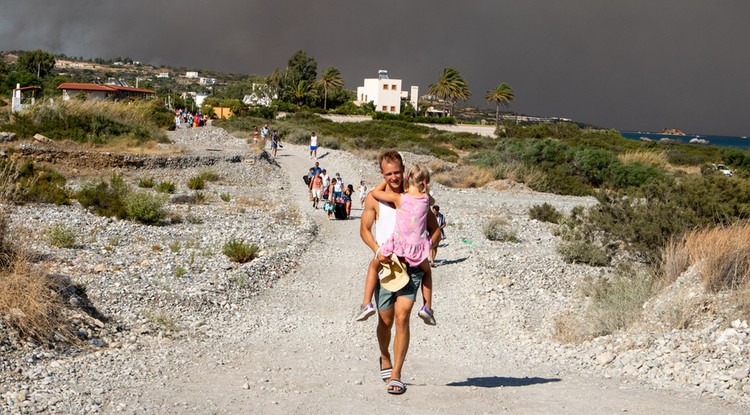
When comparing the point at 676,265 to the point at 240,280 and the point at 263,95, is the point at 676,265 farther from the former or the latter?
the point at 263,95

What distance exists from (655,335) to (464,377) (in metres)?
2.34

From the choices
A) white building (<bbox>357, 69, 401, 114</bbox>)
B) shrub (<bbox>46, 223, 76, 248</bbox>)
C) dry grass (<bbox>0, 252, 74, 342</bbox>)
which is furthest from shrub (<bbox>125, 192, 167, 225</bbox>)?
white building (<bbox>357, 69, 401, 114</bbox>)

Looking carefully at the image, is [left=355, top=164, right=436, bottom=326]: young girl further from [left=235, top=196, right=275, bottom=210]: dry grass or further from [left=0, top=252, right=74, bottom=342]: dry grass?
[left=235, top=196, right=275, bottom=210]: dry grass

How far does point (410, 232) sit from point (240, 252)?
8.59 metres

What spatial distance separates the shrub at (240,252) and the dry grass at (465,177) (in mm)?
21263

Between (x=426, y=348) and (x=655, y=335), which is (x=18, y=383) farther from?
(x=655, y=335)

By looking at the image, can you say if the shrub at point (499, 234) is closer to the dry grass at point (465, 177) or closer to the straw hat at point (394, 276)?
the straw hat at point (394, 276)

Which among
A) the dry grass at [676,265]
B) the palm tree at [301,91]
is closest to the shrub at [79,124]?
the dry grass at [676,265]

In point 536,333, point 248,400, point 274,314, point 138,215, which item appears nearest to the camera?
point 248,400

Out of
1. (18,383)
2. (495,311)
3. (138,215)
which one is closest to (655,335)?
(495,311)

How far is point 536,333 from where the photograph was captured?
10.2m

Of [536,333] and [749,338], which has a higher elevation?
[749,338]

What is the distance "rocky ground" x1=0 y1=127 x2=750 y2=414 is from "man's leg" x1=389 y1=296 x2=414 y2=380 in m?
0.26

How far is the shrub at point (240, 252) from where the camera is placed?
1445 cm
